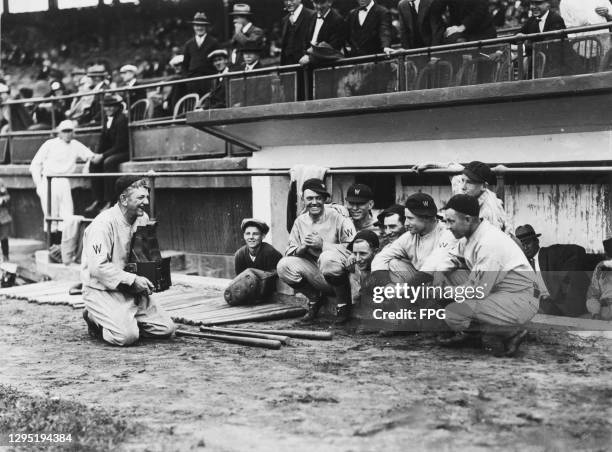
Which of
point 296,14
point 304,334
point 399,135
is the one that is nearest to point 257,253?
point 304,334

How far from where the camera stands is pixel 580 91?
8742 mm

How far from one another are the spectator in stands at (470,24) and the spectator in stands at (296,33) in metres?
1.89

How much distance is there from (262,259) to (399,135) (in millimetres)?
2552

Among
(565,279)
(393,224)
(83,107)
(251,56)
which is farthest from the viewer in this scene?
(83,107)

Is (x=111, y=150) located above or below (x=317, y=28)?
below

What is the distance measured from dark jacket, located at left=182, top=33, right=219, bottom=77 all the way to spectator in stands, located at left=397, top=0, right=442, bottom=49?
4117mm

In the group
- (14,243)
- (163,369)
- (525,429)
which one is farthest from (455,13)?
(14,243)

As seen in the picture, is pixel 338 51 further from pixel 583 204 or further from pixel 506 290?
pixel 506 290

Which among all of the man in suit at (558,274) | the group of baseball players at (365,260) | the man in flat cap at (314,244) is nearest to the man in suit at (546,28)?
the man in suit at (558,274)

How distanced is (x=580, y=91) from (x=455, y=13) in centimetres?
209

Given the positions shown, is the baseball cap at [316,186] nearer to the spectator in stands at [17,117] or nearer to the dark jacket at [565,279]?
the dark jacket at [565,279]

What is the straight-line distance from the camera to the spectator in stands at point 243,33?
43.0 feet

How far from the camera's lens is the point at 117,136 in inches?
567

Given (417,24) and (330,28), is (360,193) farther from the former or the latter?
(330,28)
